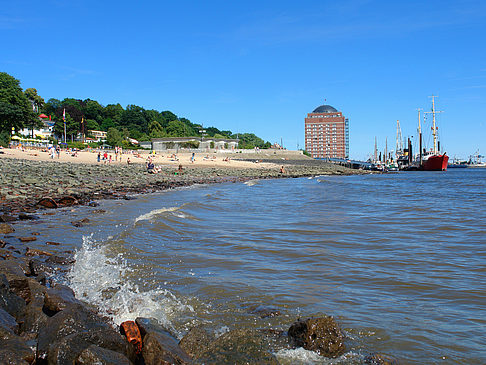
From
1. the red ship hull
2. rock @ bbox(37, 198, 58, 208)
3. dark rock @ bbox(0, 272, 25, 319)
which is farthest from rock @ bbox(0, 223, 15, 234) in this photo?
the red ship hull

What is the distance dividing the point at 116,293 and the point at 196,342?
2.09 meters

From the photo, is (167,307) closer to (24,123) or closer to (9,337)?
(9,337)

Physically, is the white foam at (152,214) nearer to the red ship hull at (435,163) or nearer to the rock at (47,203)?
the rock at (47,203)

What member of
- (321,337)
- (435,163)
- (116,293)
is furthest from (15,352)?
(435,163)

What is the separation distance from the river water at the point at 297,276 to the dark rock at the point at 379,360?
0.34ft

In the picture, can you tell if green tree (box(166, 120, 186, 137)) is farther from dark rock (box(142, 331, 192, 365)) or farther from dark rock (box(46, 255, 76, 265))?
dark rock (box(142, 331, 192, 365))

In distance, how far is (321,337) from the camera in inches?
161

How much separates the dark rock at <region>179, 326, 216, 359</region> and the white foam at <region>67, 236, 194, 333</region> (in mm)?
513

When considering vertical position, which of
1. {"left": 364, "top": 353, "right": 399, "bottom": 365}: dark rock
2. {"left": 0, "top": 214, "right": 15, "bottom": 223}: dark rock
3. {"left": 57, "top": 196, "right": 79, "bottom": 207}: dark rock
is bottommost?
{"left": 364, "top": 353, "right": 399, "bottom": 365}: dark rock

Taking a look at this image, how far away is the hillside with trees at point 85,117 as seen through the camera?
203 feet

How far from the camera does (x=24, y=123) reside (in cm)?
6556

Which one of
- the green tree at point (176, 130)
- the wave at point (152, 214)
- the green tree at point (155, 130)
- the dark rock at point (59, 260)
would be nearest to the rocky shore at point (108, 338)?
the dark rock at point (59, 260)

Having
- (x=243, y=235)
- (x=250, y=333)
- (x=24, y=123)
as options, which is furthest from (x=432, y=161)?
(x=250, y=333)

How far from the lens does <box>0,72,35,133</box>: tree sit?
58.4 meters
